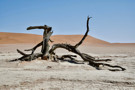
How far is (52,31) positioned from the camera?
9.04 m

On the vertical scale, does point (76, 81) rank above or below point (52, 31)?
below

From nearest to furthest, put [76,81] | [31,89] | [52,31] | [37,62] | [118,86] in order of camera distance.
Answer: [31,89]
[118,86]
[76,81]
[37,62]
[52,31]

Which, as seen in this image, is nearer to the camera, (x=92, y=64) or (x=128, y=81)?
(x=128, y=81)

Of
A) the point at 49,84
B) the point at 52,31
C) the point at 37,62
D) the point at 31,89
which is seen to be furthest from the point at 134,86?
the point at 52,31

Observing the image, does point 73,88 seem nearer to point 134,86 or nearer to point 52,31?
point 134,86

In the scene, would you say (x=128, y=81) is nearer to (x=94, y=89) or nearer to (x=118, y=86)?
(x=118, y=86)

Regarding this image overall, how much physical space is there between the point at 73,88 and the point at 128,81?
1.51 m

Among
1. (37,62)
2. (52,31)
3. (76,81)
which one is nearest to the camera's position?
(76,81)

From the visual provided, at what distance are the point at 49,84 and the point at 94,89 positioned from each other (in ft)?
3.31

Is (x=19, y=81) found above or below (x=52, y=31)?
below

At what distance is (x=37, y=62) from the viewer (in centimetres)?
739

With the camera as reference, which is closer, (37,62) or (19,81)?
(19,81)

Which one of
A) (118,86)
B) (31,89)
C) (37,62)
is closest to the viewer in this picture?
(31,89)

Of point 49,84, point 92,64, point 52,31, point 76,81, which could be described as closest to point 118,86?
point 76,81
